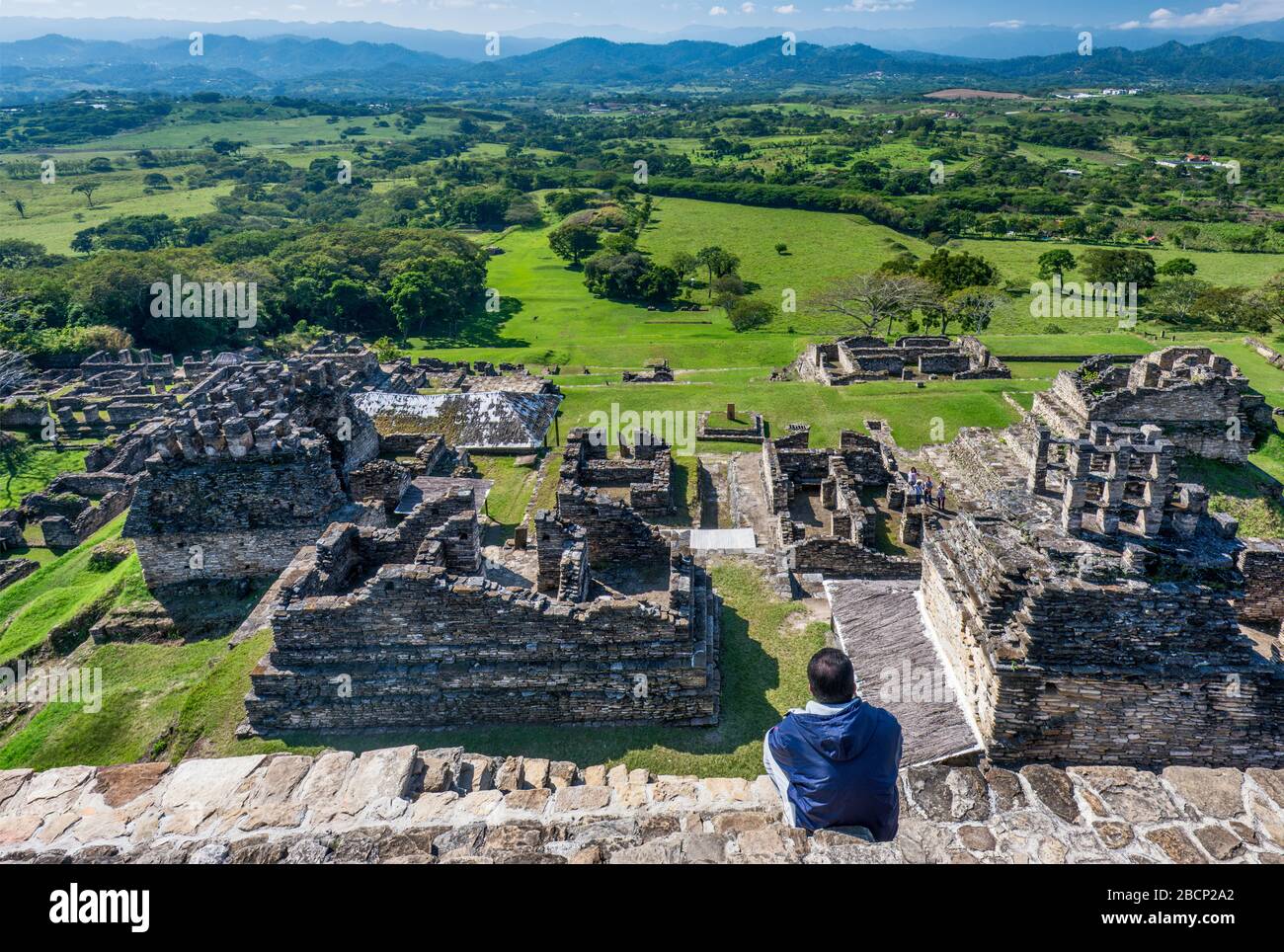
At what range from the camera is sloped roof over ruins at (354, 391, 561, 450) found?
94.6 feet

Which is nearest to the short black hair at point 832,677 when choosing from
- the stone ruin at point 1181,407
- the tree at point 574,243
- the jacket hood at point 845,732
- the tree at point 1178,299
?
the jacket hood at point 845,732

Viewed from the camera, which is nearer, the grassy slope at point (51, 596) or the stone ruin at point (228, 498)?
the stone ruin at point (228, 498)

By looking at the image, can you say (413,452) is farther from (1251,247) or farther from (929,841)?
(1251,247)

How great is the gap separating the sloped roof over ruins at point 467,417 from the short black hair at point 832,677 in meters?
23.3

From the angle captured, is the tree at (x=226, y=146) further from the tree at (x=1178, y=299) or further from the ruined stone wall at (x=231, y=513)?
the ruined stone wall at (x=231, y=513)

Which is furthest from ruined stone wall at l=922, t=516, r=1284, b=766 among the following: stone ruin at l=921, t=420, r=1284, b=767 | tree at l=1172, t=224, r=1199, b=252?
tree at l=1172, t=224, r=1199, b=252

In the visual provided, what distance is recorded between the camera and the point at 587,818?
7.58 metres

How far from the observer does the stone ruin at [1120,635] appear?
10.4 m

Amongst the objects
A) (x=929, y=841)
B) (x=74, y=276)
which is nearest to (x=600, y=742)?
(x=929, y=841)

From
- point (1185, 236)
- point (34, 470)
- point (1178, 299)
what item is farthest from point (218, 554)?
point (1185, 236)

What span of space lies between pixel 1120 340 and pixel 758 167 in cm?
11574

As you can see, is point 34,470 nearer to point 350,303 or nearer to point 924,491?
point 350,303

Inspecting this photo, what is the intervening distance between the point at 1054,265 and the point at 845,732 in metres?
83.4

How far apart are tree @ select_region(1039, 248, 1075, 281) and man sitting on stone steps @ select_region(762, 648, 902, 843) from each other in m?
81.3
